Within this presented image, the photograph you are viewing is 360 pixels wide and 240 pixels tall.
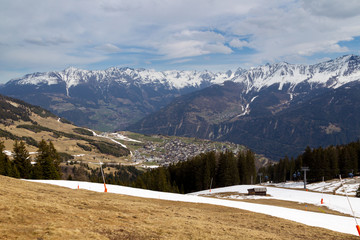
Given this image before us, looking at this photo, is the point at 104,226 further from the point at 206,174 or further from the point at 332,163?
the point at 332,163

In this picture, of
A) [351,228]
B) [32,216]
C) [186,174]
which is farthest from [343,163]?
[32,216]

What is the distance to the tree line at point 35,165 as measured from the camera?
68.4 metres

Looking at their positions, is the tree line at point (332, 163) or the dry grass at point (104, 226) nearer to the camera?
the dry grass at point (104, 226)

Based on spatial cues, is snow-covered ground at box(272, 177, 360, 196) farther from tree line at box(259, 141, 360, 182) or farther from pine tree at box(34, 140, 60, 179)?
pine tree at box(34, 140, 60, 179)

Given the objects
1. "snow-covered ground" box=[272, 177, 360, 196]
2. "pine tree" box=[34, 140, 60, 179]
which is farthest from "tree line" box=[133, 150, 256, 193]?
"pine tree" box=[34, 140, 60, 179]

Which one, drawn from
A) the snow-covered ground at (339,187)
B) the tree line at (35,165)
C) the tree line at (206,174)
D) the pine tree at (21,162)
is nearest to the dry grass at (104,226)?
the tree line at (35,165)

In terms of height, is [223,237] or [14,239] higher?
[14,239]

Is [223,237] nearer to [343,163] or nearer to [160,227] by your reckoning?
[160,227]

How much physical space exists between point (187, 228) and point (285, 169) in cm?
13535

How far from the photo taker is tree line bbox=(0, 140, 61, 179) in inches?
2691

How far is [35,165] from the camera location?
2776 inches

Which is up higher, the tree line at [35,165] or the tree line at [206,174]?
the tree line at [35,165]

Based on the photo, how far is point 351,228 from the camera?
1075 inches

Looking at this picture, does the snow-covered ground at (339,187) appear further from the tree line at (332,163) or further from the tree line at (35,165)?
the tree line at (35,165)
